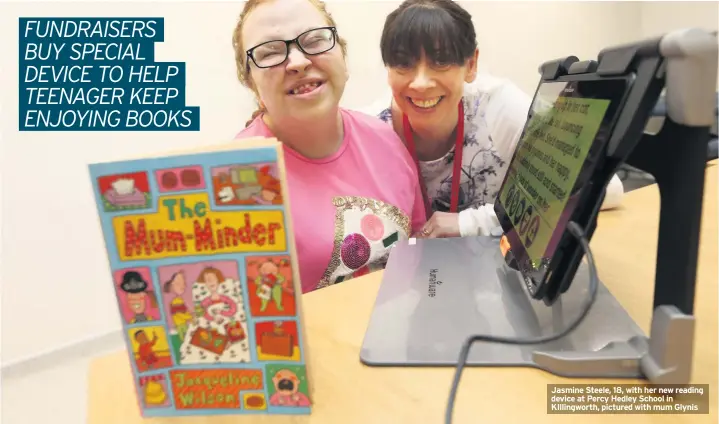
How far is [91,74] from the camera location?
1.49 m

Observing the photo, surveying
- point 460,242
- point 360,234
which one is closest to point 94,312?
point 360,234

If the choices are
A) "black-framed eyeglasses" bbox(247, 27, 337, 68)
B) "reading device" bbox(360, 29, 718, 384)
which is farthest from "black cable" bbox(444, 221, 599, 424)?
"black-framed eyeglasses" bbox(247, 27, 337, 68)

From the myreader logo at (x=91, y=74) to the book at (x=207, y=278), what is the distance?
49.5 inches

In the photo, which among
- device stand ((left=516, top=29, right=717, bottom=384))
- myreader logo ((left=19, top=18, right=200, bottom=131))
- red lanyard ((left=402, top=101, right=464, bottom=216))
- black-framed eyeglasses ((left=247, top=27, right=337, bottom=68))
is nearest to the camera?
device stand ((left=516, top=29, right=717, bottom=384))

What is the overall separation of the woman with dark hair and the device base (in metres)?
0.30

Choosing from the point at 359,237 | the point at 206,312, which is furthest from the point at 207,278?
the point at 359,237

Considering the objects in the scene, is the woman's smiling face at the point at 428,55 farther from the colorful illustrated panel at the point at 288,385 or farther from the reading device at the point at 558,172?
the colorful illustrated panel at the point at 288,385

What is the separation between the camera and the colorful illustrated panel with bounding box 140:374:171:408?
48cm

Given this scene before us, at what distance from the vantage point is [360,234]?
937mm

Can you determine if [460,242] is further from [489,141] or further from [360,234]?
[489,141]

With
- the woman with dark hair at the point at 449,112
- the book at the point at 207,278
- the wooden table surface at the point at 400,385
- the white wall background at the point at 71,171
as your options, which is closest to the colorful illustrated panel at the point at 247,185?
the book at the point at 207,278

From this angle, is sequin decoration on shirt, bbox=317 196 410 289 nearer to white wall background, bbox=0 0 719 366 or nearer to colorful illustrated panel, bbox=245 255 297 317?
colorful illustrated panel, bbox=245 255 297 317

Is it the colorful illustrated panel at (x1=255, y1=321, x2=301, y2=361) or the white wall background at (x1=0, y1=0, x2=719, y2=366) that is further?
the white wall background at (x1=0, y1=0, x2=719, y2=366)

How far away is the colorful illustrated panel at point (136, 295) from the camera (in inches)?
18.1
